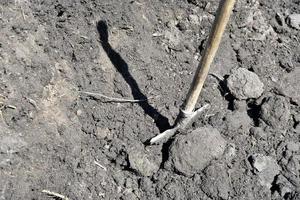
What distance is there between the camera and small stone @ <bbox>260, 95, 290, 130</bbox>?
3365 mm

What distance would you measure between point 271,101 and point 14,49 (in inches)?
74.9

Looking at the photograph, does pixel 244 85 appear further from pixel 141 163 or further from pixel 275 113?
pixel 141 163

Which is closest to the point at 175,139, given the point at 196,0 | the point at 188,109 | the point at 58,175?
the point at 188,109

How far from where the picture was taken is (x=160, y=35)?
3635 mm

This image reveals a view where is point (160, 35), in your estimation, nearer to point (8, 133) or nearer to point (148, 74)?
point (148, 74)

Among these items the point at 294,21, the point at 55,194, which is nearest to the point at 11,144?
the point at 55,194

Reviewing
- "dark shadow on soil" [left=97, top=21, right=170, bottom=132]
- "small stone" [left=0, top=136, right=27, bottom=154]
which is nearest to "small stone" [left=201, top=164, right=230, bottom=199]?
"dark shadow on soil" [left=97, top=21, right=170, bottom=132]

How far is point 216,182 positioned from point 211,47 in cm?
92

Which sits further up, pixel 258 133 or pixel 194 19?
pixel 194 19

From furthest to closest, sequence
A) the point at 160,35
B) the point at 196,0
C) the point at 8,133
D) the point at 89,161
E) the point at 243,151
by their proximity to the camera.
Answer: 1. the point at 196,0
2. the point at 160,35
3. the point at 243,151
4. the point at 89,161
5. the point at 8,133

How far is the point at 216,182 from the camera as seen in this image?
301 cm

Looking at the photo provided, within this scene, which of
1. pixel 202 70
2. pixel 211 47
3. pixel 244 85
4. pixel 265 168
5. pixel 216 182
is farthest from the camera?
pixel 244 85

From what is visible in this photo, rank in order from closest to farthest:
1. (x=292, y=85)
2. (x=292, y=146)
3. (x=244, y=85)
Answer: (x=292, y=146) → (x=244, y=85) → (x=292, y=85)

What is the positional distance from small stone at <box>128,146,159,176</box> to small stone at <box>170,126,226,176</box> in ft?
0.46
